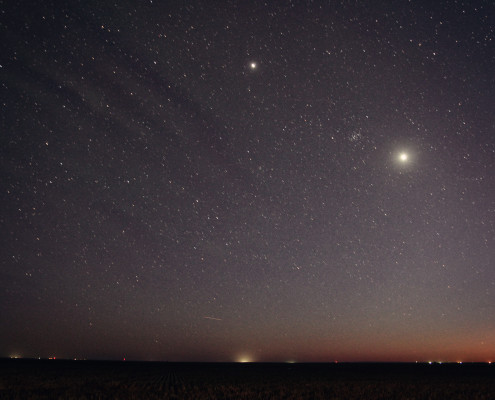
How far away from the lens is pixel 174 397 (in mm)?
17359

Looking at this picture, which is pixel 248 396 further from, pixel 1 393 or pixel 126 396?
pixel 1 393

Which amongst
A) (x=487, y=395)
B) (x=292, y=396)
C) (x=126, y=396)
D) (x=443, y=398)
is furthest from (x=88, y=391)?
(x=487, y=395)

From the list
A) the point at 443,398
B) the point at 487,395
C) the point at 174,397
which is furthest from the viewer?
the point at 487,395

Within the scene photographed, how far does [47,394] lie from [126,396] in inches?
168

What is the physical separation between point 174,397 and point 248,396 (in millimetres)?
3776

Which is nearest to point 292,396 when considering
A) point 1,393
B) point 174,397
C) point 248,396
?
point 248,396

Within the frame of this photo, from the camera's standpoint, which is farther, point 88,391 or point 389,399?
point 88,391

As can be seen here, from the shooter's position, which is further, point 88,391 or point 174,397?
point 88,391

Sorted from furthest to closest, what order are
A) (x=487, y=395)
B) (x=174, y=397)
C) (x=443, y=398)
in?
(x=487, y=395)
(x=443, y=398)
(x=174, y=397)

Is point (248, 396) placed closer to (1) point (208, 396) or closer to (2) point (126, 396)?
(1) point (208, 396)

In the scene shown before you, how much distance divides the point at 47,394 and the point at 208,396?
822cm

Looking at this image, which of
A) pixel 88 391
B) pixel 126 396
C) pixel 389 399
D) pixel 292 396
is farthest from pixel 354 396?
pixel 88 391

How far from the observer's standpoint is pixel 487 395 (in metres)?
19.8

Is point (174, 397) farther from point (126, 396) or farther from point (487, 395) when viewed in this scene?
point (487, 395)
